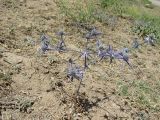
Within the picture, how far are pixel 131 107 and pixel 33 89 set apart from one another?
139 centimetres

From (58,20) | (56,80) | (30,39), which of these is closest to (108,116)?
(56,80)

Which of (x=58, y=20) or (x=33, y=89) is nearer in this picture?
(x=33, y=89)

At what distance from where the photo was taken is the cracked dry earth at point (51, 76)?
4.86 m

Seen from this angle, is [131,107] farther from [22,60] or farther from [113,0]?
[113,0]

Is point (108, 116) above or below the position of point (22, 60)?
below

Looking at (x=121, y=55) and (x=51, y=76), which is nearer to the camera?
(x=121, y=55)

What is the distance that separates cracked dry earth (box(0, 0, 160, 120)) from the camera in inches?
191

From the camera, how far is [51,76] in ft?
18.0

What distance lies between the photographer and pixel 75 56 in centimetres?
626

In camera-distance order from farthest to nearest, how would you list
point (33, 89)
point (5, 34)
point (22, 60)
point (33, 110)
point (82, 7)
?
point (82, 7) → point (5, 34) → point (22, 60) → point (33, 89) → point (33, 110)

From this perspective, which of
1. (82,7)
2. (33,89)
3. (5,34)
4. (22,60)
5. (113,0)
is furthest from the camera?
(113,0)

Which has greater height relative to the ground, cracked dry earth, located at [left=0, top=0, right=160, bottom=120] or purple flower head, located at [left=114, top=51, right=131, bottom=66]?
purple flower head, located at [left=114, top=51, right=131, bottom=66]

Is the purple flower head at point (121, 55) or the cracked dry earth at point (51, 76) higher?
the purple flower head at point (121, 55)

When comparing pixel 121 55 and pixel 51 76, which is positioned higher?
pixel 121 55
